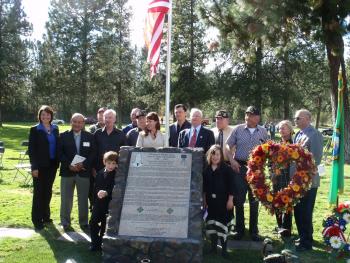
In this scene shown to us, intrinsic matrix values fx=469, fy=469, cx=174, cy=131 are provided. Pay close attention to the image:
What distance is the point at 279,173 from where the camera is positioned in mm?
6168

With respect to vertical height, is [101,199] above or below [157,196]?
below

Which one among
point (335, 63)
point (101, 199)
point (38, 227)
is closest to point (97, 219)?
point (101, 199)

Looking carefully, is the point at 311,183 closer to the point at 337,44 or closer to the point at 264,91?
the point at 337,44

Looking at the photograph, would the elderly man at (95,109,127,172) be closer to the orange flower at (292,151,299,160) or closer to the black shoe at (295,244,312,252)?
the orange flower at (292,151,299,160)

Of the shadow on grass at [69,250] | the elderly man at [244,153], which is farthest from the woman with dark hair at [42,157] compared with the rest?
the elderly man at [244,153]

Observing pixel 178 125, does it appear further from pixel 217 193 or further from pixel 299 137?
pixel 299 137

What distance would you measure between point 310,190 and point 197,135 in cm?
189

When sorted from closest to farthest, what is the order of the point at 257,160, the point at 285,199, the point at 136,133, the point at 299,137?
the point at 285,199 → the point at 257,160 → the point at 299,137 → the point at 136,133

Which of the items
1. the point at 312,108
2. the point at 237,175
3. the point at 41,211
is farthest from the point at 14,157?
the point at 312,108

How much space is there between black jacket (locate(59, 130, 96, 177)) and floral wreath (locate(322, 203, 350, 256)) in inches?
145

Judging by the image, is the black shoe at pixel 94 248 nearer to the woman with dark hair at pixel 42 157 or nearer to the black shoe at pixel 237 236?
the woman with dark hair at pixel 42 157

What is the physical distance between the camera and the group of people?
643 cm

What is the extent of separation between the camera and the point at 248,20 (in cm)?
1495

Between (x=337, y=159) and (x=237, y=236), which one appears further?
(x=337, y=159)
